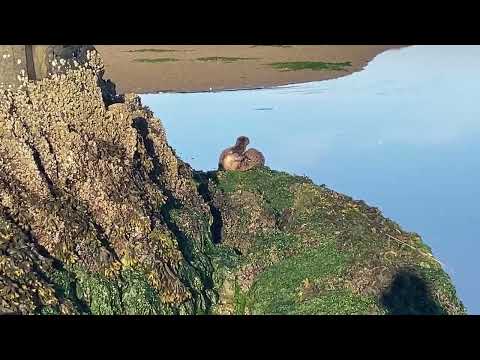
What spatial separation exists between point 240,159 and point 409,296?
16.4 feet

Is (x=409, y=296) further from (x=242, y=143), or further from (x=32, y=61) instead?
(x=32, y=61)

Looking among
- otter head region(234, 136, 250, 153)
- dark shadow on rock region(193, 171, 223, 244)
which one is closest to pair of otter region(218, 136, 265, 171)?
otter head region(234, 136, 250, 153)

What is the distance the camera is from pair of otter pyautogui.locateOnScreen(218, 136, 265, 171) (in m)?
12.3

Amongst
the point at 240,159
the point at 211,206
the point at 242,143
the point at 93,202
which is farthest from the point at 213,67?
the point at 93,202

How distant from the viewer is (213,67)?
79.3 ft

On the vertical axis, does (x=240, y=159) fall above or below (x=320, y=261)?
above

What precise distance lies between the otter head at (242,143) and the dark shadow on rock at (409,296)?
5.05 metres

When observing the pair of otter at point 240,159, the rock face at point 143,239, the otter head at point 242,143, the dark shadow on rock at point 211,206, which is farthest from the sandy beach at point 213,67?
the rock face at point 143,239

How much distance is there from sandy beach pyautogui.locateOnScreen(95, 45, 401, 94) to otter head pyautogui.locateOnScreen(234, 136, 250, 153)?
9272 millimetres

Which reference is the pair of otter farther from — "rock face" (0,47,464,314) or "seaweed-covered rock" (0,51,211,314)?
"seaweed-covered rock" (0,51,211,314)

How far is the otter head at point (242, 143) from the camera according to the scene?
12738mm

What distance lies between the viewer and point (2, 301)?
568 cm

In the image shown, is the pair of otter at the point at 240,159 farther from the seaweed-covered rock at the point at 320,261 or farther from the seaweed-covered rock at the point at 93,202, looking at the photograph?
the seaweed-covered rock at the point at 93,202
